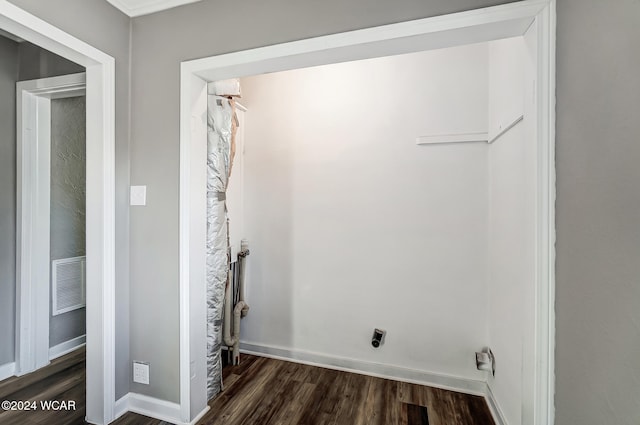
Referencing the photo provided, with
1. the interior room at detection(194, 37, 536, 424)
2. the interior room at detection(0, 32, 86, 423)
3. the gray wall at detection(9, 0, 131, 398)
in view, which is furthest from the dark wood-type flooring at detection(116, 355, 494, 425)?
the interior room at detection(0, 32, 86, 423)

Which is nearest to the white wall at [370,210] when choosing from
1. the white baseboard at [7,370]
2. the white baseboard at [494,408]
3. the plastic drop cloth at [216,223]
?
the white baseboard at [494,408]

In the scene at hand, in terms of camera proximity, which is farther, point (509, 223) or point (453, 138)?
point (453, 138)

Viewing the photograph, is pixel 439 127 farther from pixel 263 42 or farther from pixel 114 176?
pixel 114 176

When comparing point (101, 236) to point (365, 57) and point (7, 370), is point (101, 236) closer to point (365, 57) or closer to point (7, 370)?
point (7, 370)

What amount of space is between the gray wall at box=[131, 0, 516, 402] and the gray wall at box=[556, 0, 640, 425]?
4.63 feet

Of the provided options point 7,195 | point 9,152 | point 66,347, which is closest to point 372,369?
point 66,347

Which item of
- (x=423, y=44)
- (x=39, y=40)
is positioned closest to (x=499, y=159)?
(x=423, y=44)

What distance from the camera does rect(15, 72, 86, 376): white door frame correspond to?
210 centimetres

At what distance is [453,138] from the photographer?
6.38ft

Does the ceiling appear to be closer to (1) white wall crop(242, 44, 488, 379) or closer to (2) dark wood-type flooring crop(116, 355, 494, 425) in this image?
(1) white wall crop(242, 44, 488, 379)

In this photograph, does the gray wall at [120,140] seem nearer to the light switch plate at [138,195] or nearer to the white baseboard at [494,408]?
the light switch plate at [138,195]

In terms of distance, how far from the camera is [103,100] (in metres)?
1.58

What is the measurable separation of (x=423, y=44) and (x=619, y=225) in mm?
1059

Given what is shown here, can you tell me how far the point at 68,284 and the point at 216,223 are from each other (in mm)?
1704
